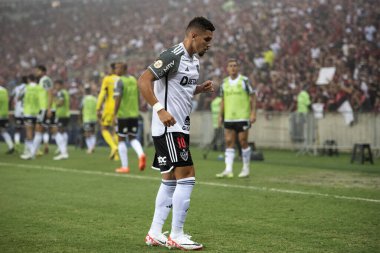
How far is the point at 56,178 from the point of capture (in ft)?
45.8

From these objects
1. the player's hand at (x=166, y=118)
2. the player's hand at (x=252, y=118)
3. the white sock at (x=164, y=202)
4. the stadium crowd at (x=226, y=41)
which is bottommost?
the white sock at (x=164, y=202)

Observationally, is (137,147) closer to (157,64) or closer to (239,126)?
→ (239,126)

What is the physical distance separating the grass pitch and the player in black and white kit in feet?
0.84

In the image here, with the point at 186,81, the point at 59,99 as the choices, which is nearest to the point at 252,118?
the point at 186,81

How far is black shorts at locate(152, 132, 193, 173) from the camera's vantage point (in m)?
6.75

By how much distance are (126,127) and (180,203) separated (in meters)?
9.10

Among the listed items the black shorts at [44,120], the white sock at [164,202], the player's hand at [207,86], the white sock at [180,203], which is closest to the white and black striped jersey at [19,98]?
the black shorts at [44,120]

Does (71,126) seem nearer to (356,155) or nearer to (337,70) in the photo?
(337,70)

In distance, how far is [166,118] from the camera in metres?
6.43

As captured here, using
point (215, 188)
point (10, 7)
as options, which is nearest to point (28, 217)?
point (215, 188)

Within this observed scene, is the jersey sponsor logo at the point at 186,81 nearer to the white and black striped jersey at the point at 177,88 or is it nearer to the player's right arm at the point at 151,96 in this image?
the white and black striped jersey at the point at 177,88

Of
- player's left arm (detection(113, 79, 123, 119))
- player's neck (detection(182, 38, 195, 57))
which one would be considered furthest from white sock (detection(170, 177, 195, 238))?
player's left arm (detection(113, 79, 123, 119))

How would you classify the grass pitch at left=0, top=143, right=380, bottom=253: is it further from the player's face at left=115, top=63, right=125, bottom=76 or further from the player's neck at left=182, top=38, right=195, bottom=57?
the player's face at left=115, top=63, right=125, bottom=76

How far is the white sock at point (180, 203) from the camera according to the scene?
264 inches
